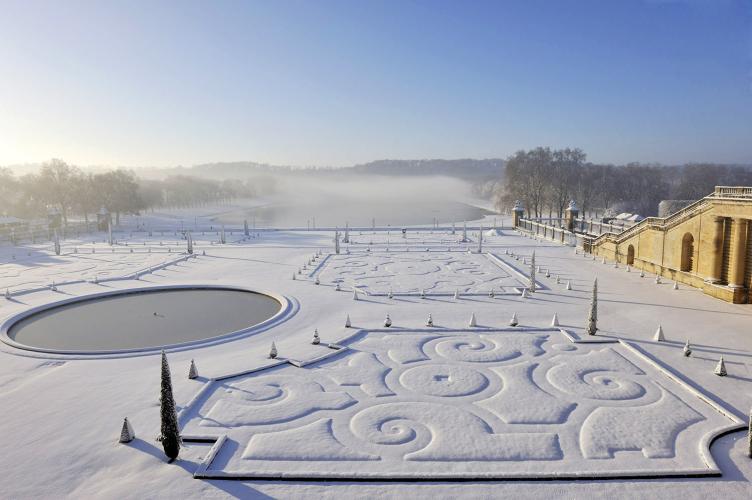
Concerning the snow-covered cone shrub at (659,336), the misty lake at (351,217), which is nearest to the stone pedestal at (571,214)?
the misty lake at (351,217)

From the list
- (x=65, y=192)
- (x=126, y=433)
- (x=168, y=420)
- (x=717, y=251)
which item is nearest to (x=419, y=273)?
(x=717, y=251)

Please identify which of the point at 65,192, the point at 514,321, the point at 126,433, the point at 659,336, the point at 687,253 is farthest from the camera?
the point at 65,192

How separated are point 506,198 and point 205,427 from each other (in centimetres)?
8088

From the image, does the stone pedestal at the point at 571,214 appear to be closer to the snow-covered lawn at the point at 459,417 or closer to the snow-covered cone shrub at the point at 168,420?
the snow-covered lawn at the point at 459,417

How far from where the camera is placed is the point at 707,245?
25281mm

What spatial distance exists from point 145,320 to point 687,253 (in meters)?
29.9

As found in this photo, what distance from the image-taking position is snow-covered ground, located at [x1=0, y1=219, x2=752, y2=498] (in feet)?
31.0

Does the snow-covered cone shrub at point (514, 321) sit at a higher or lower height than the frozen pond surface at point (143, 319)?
higher

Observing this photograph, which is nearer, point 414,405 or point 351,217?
point 414,405

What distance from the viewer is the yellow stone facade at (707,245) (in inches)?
909

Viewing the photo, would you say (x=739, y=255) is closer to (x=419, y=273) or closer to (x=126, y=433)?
(x=419, y=273)

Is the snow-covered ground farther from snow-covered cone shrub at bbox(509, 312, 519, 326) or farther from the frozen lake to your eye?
the frozen lake

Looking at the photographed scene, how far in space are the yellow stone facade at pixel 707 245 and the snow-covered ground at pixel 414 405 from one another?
1.91 meters

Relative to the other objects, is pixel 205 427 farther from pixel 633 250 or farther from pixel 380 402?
pixel 633 250
